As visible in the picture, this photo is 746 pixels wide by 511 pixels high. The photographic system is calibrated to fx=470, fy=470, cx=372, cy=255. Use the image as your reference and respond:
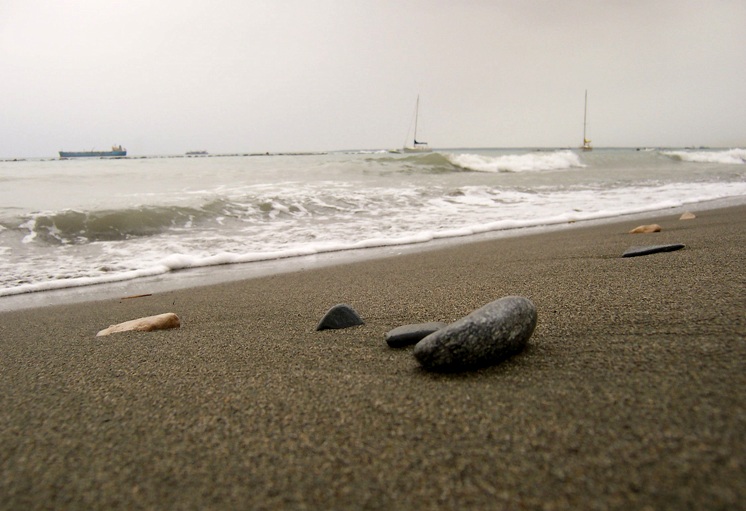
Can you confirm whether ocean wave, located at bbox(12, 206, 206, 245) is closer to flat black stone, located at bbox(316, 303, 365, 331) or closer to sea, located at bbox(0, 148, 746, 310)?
sea, located at bbox(0, 148, 746, 310)

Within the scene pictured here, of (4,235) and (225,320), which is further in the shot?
(4,235)

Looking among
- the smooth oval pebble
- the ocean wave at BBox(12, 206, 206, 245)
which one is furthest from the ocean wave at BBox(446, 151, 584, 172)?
the smooth oval pebble

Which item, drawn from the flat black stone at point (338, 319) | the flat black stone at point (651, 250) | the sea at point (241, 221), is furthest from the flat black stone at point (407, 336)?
the sea at point (241, 221)

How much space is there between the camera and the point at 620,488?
0.82 m

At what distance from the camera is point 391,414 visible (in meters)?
1.19

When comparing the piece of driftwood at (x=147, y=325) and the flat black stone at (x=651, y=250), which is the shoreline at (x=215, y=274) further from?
the flat black stone at (x=651, y=250)

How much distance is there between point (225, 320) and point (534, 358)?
5.53ft

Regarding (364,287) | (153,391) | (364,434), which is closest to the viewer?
(364,434)

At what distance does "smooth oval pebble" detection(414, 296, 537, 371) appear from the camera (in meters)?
1.41

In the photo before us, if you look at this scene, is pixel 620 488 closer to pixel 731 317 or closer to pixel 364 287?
pixel 731 317

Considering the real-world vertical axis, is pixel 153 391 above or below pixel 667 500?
below

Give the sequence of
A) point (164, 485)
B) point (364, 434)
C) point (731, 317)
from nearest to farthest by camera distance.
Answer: point (164, 485) → point (364, 434) → point (731, 317)

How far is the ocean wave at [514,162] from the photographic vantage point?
65.4ft

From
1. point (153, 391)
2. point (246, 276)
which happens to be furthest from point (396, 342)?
point (246, 276)
